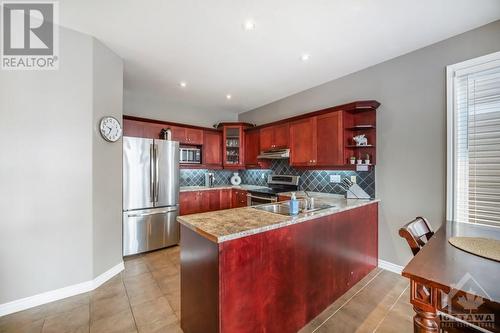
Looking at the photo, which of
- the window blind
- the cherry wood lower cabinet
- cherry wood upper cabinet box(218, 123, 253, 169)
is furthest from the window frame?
cherry wood upper cabinet box(218, 123, 253, 169)

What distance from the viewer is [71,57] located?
2.26 metres

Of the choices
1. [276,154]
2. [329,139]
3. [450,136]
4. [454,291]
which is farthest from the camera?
[276,154]

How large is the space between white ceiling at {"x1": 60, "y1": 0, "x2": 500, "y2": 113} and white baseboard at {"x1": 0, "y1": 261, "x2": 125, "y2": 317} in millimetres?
2719

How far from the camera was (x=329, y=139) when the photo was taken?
3.10 meters

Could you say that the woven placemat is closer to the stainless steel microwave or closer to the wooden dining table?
the wooden dining table

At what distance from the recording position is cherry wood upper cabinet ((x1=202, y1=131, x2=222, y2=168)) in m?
4.71

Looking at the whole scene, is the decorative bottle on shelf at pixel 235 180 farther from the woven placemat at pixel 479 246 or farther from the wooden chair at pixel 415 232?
the woven placemat at pixel 479 246

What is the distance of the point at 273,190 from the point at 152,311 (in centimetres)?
266

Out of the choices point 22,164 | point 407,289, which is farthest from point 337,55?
point 22,164

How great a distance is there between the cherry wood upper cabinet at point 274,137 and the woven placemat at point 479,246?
270 cm

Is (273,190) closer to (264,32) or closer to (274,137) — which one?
(274,137)

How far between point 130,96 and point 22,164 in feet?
8.14

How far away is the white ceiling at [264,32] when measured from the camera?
187cm

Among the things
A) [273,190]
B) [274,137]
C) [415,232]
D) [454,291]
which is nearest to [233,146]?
[274,137]
